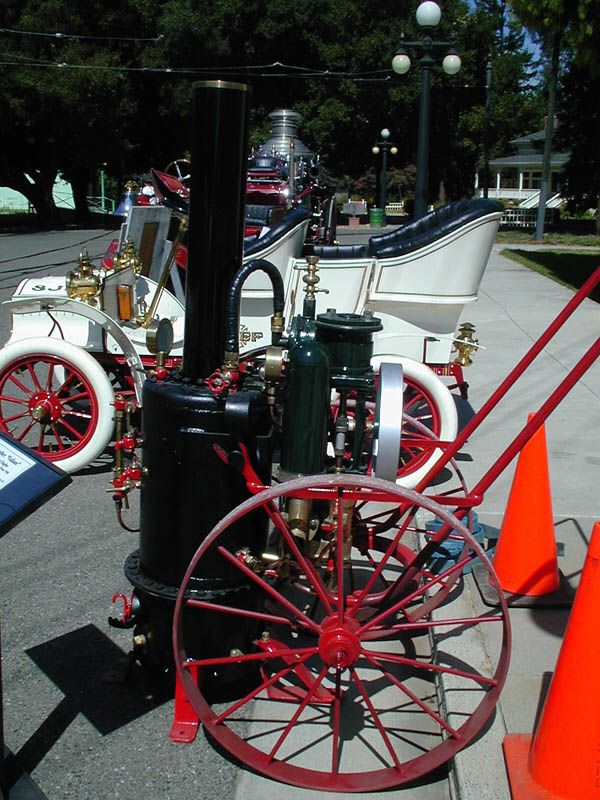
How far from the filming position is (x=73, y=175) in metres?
32.3

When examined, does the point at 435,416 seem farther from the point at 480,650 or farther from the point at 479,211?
the point at 480,650

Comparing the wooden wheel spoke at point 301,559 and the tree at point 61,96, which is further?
the tree at point 61,96

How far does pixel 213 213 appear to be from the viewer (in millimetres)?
2777

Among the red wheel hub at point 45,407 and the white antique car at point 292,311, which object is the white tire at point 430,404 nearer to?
the white antique car at point 292,311

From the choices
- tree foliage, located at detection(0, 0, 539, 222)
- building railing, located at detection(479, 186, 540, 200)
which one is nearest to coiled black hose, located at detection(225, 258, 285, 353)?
tree foliage, located at detection(0, 0, 539, 222)

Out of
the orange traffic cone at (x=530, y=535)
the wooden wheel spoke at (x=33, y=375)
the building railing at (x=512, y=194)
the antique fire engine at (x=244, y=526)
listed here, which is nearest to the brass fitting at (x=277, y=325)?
the antique fire engine at (x=244, y=526)

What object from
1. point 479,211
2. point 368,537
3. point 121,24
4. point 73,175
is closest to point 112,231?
point 73,175

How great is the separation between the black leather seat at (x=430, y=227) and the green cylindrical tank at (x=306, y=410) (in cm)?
258

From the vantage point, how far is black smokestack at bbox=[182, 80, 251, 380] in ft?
8.91

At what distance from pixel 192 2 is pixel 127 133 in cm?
579

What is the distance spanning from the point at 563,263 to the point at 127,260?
14.5 meters

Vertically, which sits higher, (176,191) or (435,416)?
(176,191)

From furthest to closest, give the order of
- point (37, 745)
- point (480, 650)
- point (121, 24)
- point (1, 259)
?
point (121, 24), point (1, 259), point (480, 650), point (37, 745)

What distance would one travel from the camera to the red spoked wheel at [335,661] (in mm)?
2475
